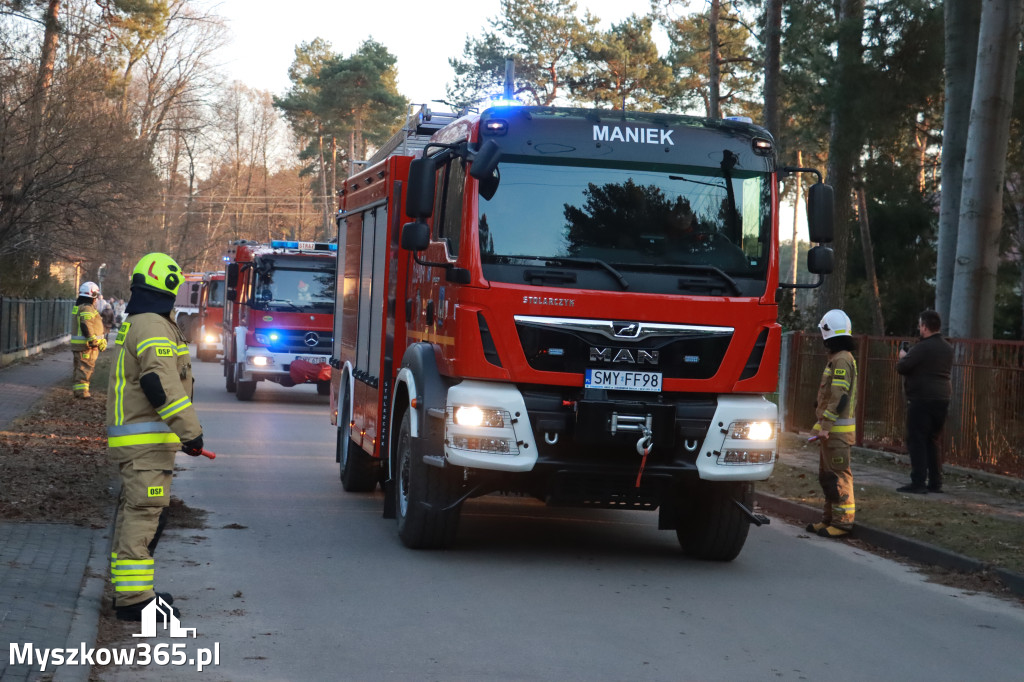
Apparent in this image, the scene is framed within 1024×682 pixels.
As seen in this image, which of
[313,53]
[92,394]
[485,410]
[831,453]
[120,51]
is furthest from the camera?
[313,53]

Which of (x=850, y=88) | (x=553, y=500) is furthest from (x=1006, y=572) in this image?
(x=850, y=88)

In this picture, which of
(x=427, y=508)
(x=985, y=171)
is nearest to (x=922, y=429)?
(x=985, y=171)

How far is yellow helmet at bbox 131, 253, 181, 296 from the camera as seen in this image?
6.75 meters

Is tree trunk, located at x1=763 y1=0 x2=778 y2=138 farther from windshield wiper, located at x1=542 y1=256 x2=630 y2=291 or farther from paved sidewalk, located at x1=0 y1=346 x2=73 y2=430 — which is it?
windshield wiper, located at x1=542 y1=256 x2=630 y2=291

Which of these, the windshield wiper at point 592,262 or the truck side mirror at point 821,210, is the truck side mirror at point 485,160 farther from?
the truck side mirror at point 821,210

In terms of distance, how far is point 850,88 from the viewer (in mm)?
23234

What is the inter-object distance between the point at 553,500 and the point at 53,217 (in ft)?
69.1

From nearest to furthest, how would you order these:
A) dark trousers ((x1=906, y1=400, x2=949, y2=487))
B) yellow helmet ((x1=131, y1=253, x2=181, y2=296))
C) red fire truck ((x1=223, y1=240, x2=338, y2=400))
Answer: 1. yellow helmet ((x1=131, y1=253, x2=181, y2=296))
2. dark trousers ((x1=906, y1=400, x2=949, y2=487))
3. red fire truck ((x1=223, y1=240, x2=338, y2=400))

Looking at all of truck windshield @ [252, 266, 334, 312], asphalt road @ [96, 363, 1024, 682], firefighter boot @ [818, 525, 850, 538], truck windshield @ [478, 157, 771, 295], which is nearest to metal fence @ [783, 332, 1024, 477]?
asphalt road @ [96, 363, 1024, 682]

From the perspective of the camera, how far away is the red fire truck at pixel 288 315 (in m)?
23.2

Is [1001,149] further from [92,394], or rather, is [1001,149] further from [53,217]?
[53,217]

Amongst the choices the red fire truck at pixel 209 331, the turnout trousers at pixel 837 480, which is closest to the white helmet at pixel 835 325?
the turnout trousers at pixel 837 480

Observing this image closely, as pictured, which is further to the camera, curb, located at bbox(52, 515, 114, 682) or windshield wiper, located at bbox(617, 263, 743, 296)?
windshield wiper, located at bbox(617, 263, 743, 296)

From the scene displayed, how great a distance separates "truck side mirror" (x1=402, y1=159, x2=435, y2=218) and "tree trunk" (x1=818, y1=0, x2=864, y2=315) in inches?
636
